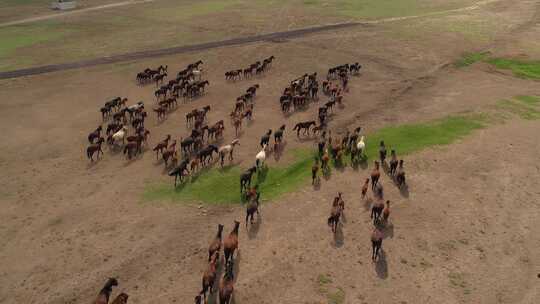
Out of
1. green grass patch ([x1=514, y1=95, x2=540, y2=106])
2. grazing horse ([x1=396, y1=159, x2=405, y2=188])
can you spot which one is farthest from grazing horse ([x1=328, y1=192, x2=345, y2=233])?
green grass patch ([x1=514, y1=95, x2=540, y2=106])

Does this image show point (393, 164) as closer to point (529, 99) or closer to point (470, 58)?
point (529, 99)

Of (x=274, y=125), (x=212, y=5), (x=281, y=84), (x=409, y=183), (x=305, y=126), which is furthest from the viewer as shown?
(x=212, y=5)

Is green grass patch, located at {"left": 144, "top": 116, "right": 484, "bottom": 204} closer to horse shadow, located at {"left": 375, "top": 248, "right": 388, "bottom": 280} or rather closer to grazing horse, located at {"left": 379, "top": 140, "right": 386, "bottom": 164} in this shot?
grazing horse, located at {"left": 379, "top": 140, "right": 386, "bottom": 164}

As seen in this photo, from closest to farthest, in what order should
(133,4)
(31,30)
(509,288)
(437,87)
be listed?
(509,288) → (437,87) → (31,30) → (133,4)

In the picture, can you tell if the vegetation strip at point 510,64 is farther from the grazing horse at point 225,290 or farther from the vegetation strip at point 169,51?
the grazing horse at point 225,290

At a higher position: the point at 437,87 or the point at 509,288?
the point at 437,87

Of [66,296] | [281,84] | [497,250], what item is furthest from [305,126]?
[66,296]

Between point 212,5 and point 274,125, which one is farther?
point 212,5

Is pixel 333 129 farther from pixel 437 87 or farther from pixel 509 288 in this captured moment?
pixel 509 288
